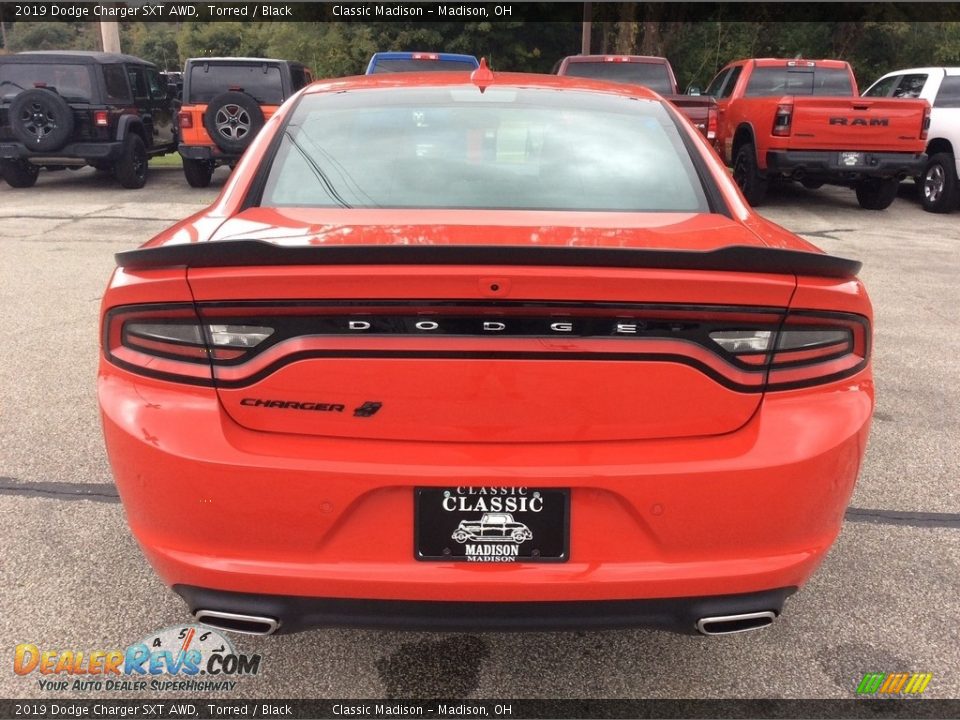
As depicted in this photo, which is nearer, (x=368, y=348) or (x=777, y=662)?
(x=368, y=348)

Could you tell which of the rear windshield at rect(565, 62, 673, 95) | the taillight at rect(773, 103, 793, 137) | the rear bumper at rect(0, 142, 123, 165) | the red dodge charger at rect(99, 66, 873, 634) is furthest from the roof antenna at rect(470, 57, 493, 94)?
the rear bumper at rect(0, 142, 123, 165)

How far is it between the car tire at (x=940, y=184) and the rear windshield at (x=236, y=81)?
941 centimetres

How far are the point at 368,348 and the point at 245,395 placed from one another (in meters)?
0.31

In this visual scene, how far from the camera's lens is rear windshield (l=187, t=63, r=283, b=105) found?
12594 mm

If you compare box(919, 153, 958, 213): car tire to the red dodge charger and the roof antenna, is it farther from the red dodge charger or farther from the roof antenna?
the red dodge charger

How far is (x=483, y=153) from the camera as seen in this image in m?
2.78

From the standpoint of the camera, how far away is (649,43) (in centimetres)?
2330

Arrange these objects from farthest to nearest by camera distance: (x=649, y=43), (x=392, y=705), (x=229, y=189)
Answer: (x=649, y=43), (x=229, y=189), (x=392, y=705)

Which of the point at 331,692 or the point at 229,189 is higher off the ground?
the point at 229,189

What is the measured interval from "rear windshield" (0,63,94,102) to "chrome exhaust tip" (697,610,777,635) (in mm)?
12447

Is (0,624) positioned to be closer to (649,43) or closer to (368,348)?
(368,348)

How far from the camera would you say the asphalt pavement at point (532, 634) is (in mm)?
2393

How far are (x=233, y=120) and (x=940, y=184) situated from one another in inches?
384

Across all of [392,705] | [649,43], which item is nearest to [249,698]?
[392,705]
